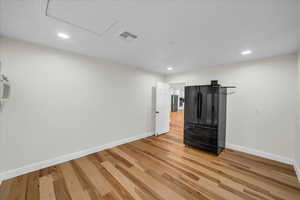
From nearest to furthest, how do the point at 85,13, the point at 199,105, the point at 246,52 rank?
1. the point at 85,13
2. the point at 246,52
3. the point at 199,105

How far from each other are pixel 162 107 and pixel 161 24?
3200 millimetres

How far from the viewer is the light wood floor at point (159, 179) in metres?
1.64

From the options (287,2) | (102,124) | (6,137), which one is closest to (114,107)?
(102,124)

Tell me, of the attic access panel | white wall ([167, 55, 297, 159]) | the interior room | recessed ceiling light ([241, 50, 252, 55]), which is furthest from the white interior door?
the attic access panel

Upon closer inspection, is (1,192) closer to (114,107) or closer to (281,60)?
(114,107)

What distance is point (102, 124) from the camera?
304 centimetres

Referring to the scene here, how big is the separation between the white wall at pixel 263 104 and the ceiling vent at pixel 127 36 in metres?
2.88

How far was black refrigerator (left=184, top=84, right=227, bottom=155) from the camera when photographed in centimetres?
282

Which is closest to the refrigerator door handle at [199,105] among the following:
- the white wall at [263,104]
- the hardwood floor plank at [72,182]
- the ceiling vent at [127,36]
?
the white wall at [263,104]

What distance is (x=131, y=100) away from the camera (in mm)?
3676

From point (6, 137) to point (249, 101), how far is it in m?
5.29

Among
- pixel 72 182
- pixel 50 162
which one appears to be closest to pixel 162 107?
pixel 72 182

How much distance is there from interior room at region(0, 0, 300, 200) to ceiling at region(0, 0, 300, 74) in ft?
0.05

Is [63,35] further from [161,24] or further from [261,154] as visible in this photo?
[261,154]
